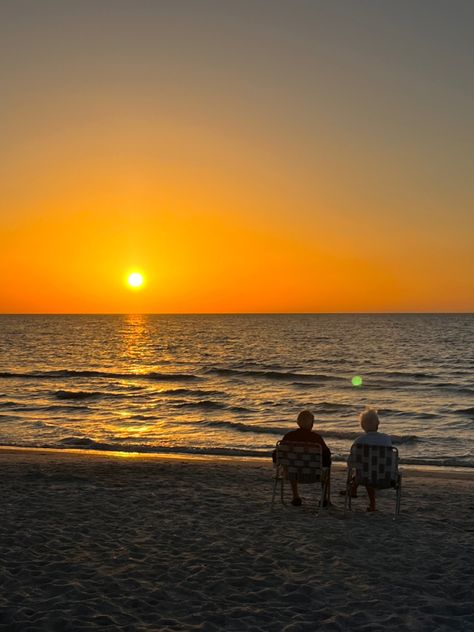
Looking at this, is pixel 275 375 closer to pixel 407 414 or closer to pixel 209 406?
pixel 209 406

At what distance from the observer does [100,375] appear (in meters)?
49.7

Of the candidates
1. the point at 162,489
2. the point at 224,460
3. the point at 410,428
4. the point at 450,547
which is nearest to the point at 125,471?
the point at 162,489

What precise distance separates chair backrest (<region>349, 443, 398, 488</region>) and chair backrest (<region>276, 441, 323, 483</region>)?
563 millimetres

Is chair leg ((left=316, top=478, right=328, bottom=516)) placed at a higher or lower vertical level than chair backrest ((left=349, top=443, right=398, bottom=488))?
lower

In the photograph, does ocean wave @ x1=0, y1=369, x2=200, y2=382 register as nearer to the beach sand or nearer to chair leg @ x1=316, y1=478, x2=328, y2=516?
the beach sand

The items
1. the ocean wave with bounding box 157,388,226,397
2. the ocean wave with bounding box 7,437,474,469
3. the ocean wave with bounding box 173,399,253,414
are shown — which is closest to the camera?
the ocean wave with bounding box 7,437,474,469

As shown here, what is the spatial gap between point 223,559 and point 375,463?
2.99 meters

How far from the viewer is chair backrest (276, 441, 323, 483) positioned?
10.0 metres

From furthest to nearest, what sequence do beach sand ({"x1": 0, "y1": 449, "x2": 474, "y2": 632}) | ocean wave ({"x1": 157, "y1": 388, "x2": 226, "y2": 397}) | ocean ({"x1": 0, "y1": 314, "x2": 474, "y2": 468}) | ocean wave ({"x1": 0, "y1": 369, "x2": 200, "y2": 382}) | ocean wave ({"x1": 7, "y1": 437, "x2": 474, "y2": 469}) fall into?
ocean wave ({"x1": 0, "y1": 369, "x2": 200, "y2": 382}) → ocean wave ({"x1": 157, "y1": 388, "x2": 226, "y2": 397}) → ocean ({"x1": 0, "y1": 314, "x2": 474, "y2": 468}) → ocean wave ({"x1": 7, "y1": 437, "x2": 474, "y2": 469}) → beach sand ({"x1": 0, "y1": 449, "x2": 474, "y2": 632})

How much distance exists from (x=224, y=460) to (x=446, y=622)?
11.1 m

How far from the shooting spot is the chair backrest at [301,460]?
10.0 metres

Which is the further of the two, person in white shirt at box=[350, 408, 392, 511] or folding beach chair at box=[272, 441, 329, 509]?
folding beach chair at box=[272, 441, 329, 509]

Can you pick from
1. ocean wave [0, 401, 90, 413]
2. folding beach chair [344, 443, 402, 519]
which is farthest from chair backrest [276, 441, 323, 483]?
ocean wave [0, 401, 90, 413]

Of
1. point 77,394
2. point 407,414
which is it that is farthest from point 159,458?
point 77,394
